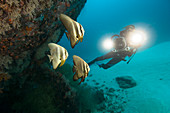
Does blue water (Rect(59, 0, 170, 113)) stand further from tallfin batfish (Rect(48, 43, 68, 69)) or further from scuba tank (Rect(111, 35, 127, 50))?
tallfin batfish (Rect(48, 43, 68, 69))

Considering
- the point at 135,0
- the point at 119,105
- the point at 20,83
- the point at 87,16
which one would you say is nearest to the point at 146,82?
the point at 119,105

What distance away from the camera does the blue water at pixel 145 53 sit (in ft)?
24.8

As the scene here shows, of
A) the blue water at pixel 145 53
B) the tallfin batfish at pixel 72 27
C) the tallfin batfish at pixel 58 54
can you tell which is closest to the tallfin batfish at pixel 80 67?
the tallfin batfish at pixel 58 54

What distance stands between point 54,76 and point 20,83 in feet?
5.05

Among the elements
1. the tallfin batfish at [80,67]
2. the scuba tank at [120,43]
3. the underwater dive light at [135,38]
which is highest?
the underwater dive light at [135,38]

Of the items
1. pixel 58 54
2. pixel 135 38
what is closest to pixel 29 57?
pixel 58 54

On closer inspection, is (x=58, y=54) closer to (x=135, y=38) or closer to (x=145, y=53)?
(x=135, y=38)

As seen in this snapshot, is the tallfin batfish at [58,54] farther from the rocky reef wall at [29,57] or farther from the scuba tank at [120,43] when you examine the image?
the scuba tank at [120,43]

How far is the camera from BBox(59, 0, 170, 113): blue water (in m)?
7.57

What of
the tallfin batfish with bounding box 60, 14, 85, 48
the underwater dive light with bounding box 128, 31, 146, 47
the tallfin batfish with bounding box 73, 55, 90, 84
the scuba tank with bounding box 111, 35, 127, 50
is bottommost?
the tallfin batfish with bounding box 73, 55, 90, 84

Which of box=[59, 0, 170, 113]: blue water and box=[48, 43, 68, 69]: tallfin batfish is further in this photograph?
box=[59, 0, 170, 113]: blue water

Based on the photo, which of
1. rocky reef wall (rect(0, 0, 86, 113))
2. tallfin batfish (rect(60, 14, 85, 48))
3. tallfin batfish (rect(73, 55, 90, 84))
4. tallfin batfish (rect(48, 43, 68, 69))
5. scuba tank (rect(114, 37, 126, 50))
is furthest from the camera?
scuba tank (rect(114, 37, 126, 50))

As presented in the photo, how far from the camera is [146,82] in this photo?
31.0 ft

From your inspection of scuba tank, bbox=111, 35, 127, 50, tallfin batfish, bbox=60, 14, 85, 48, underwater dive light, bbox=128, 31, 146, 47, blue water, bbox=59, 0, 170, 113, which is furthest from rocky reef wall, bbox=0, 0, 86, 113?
blue water, bbox=59, 0, 170, 113
